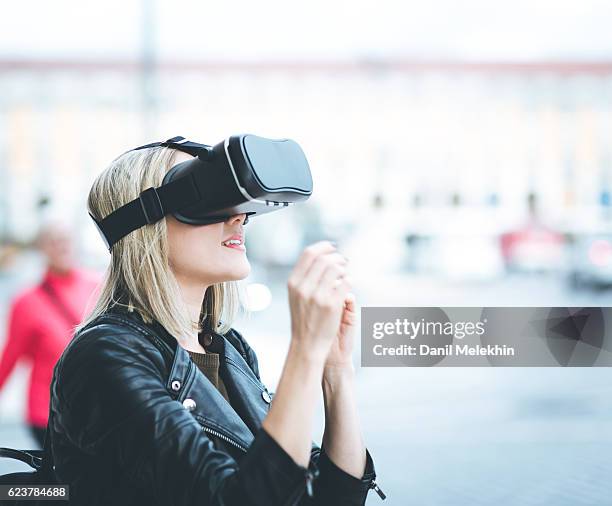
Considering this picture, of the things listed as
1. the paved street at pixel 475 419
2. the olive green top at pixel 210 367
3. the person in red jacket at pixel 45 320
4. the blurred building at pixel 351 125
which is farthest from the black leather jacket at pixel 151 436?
the blurred building at pixel 351 125

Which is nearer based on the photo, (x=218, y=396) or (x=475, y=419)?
(x=218, y=396)

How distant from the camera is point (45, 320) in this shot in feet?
9.71

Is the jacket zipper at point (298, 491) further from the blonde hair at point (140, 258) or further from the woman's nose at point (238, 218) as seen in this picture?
the woman's nose at point (238, 218)

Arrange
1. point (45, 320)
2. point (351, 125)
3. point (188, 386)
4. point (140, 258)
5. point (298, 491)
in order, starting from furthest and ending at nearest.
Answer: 1. point (351, 125)
2. point (45, 320)
3. point (140, 258)
4. point (188, 386)
5. point (298, 491)

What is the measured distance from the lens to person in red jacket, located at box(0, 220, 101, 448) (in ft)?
9.47

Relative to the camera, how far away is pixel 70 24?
451 centimetres

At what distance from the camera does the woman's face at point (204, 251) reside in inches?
51.7

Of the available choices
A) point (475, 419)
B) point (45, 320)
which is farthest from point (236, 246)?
point (475, 419)

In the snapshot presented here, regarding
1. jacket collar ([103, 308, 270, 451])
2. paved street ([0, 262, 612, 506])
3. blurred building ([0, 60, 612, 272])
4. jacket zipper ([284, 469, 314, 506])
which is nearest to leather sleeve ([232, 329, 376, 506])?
jacket collar ([103, 308, 270, 451])

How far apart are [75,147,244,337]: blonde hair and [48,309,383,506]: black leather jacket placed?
0.10 ft

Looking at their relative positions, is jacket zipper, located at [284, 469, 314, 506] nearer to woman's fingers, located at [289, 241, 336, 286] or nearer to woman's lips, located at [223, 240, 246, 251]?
woman's fingers, located at [289, 241, 336, 286]

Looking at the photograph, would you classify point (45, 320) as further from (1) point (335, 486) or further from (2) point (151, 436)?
(2) point (151, 436)

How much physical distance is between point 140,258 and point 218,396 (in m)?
0.24

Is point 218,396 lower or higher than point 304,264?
lower
